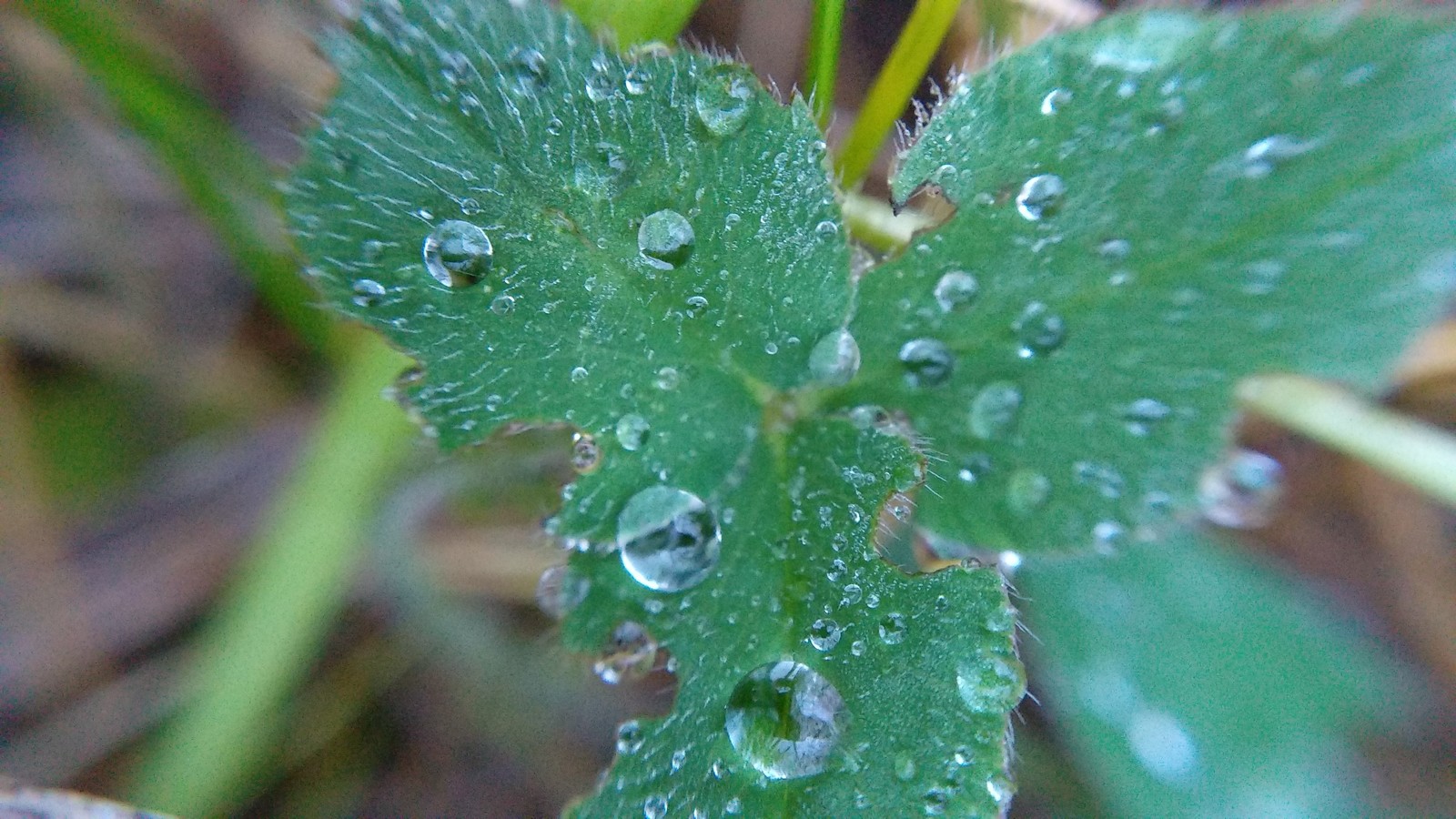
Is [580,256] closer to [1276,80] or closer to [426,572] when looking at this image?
[1276,80]

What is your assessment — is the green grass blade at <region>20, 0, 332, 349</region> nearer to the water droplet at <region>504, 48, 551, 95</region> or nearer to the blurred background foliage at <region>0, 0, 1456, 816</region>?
the blurred background foliage at <region>0, 0, 1456, 816</region>

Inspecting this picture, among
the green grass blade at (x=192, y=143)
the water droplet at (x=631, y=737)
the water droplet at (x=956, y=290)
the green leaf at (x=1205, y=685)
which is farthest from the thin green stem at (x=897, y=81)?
the green grass blade at (x=192, y=143)

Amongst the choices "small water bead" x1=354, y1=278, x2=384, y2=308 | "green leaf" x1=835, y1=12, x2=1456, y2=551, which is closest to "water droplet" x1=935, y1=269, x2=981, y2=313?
"green leaf" x1=835, y1=12, x2=1456, y2=551

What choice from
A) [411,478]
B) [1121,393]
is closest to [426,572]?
[411,478]

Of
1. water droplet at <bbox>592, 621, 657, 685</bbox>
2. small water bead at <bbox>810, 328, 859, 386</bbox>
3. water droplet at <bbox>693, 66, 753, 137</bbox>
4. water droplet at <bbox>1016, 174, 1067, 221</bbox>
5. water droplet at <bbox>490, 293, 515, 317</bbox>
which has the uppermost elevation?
water droplet at <bbox>1016, 174, 1067, 221</bbox>

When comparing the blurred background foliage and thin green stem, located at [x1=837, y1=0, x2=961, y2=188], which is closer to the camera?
thin green stem, located at [x1=837, y1=0, x2=961, y2=188]

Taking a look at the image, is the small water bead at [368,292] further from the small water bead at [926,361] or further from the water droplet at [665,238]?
the small water bead at [926,361]

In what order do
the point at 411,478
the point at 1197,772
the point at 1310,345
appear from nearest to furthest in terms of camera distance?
the point at 1310,345
the point at 1197,772
the point at 411,478
